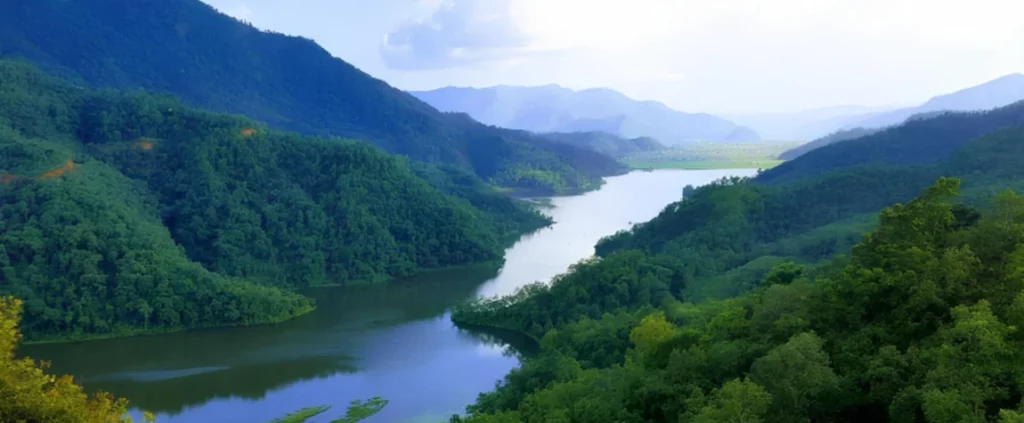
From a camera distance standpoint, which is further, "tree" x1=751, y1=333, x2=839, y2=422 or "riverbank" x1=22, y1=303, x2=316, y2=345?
"riverbank" x1=22, y1=303, x2=316, y2=345

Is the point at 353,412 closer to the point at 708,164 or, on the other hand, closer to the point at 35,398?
the point at 35,398

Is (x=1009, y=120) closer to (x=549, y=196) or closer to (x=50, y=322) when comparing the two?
(x=549, y=196)

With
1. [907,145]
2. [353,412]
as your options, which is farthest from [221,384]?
[907,145]

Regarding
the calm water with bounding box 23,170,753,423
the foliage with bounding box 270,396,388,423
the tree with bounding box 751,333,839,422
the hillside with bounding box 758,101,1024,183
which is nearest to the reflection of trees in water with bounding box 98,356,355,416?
the calm water with bounding box 23,170,753,423

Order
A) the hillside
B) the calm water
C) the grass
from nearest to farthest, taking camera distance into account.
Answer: the calm water
the hillside
the grass

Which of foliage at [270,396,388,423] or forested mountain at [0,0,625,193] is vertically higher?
forested mountain at [0,0,625,193]

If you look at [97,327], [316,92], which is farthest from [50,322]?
[316,92]

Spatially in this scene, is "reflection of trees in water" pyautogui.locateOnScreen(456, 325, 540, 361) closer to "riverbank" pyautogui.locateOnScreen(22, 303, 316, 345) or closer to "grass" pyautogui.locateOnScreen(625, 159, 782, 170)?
"riverbank" pyautogui.locateOnScreen(22, 303, 316, 345)
